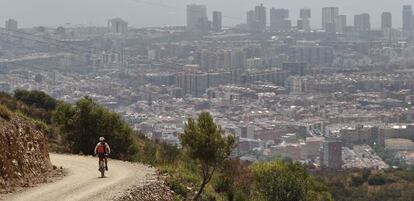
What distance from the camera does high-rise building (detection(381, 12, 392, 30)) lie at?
6752 inches

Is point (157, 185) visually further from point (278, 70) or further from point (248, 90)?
point (278, 70)

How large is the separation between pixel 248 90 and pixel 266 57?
29.8 meters

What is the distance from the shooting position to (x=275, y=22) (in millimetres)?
167000

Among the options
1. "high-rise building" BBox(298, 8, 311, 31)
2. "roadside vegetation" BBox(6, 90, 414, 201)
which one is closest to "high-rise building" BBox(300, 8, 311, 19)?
"high-rise building" BBox(298, 8, 311, 31)

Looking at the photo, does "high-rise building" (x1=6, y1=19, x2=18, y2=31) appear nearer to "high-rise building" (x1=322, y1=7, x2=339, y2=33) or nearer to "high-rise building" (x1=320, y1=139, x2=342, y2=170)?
"high-rise building" (x1=320, y1=139, x2=342, y2=170)

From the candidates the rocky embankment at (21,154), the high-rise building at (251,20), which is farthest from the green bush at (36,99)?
the high-rise building at (251,20)

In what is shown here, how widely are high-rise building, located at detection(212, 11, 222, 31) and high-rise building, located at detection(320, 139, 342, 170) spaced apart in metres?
92.0

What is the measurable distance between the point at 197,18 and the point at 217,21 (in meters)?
3.54

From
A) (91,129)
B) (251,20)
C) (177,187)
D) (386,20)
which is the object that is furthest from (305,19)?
(177,187)

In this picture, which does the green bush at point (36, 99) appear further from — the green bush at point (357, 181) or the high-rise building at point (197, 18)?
the high-rise building at point (197, 18)

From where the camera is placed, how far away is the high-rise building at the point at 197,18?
15300 centimetres

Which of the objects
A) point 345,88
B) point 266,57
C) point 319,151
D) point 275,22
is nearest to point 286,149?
point 319,151

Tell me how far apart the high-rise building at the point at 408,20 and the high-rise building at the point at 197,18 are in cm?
4061

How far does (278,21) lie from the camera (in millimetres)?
167625
